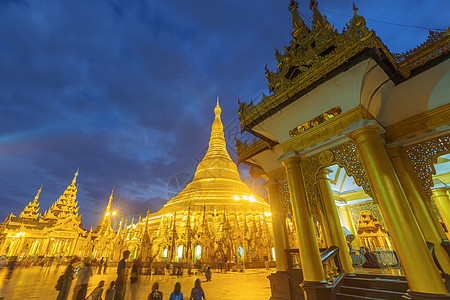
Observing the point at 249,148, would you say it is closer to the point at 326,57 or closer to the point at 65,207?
the point at 326,57

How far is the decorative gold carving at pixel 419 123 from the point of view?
518 cm

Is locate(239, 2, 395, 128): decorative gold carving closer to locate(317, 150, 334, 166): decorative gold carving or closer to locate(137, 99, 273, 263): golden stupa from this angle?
locate(317, 150, 334, 166): decorative gold carving

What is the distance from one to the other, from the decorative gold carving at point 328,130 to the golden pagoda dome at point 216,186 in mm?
19172

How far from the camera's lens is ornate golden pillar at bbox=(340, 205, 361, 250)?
1112 cm

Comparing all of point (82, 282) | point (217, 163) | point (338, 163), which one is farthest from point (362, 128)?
point (217, 163)

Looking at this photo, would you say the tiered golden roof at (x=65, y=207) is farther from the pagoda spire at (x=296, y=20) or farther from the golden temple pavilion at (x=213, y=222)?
the pagoda spire at (x=296, y=20)

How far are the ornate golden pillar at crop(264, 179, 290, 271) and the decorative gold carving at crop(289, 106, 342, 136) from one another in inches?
108

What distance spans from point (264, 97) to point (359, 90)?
8.94 ft

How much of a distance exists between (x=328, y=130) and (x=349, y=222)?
9.04 m

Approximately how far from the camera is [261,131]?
283 inches

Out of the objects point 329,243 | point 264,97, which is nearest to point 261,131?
point 264,97

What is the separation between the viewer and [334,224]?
7293 millimetres

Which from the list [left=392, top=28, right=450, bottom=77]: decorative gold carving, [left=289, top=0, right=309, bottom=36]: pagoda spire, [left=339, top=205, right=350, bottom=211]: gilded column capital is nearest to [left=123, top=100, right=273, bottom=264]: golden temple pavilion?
[left=339, top=205, right=350, bottom=211]: gilded column capital

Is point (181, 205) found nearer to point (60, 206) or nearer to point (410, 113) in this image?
point (410, 113)
